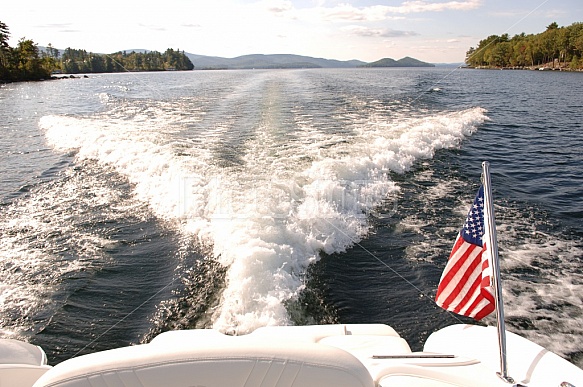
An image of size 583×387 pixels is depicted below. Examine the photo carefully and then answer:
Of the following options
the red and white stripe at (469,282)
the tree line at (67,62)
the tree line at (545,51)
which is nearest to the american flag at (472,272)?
the red and white stripe at (469,282)

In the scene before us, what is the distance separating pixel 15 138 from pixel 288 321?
15.4m

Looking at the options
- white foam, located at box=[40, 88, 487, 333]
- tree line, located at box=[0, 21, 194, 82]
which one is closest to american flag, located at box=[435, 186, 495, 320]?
white foam, located at box=[40, 88, 487, 333]

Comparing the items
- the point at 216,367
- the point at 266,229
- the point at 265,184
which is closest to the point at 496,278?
the point at 216,367

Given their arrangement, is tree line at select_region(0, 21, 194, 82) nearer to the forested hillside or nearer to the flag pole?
the forested hillside

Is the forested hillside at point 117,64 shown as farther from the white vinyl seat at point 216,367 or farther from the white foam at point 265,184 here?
the white vinyl seat at point 216,367

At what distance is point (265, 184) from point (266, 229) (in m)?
1.99

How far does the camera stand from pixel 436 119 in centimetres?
1553

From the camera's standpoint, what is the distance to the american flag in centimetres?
300

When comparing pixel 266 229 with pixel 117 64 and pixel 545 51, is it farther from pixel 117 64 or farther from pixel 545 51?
pixel 117 64

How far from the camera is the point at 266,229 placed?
6098 millimetres

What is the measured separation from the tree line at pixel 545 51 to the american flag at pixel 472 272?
3013 inches

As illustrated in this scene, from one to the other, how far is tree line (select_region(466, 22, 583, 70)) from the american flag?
76.5 meters

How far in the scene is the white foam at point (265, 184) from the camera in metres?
5.20

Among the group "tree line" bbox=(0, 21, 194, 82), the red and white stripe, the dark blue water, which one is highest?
"tree line" bbox=(0, 21, 194, 82)
